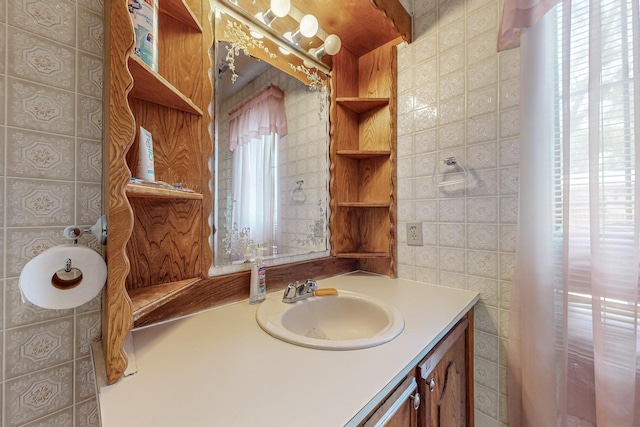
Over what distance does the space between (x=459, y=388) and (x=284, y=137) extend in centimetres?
121

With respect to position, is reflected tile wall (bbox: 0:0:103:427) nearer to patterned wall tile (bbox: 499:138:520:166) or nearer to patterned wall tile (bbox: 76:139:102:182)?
patterned wall tile (bbox: 76:139:102:182)

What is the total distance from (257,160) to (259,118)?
18 centimetres

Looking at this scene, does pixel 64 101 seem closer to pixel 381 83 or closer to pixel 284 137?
pixel 284 137

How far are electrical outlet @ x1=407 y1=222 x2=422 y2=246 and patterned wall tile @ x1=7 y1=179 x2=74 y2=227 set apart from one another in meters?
1.21

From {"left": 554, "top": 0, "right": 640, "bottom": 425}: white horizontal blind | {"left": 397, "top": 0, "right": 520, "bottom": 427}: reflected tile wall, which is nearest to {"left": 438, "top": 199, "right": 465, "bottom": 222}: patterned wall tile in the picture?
{"left": 397, "top": 0, "right": 520, "bottom": 427}: reflected tile wall

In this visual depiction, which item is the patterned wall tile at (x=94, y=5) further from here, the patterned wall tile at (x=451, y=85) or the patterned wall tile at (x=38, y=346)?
the patterned wall tile at (x=451, y=85)

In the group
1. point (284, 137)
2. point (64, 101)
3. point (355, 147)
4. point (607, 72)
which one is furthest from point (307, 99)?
point (607, 72)

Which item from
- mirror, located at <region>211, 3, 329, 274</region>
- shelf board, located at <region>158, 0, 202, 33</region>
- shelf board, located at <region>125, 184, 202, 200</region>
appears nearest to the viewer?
shelf board, located at <region>125, 184, 202, 200</region>

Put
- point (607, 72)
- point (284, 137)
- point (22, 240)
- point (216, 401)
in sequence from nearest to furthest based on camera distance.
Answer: point (216, 401), point (22, 240), point (607, 72), point (284, 137)

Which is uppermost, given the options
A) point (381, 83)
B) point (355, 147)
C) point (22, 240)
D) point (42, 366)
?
point (381, 83)

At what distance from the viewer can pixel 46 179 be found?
1.85ft

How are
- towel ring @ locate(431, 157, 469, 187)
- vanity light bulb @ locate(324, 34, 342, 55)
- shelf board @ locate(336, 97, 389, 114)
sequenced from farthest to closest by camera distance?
shelf board @ locate(336, 97, 389, 114), vanity light bulb @ locate(324, 34, 342, 55), towel ring @ locate(431, 157, 469, 187)

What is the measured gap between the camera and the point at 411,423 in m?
0.60

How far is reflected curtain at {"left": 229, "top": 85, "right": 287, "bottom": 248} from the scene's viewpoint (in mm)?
915
